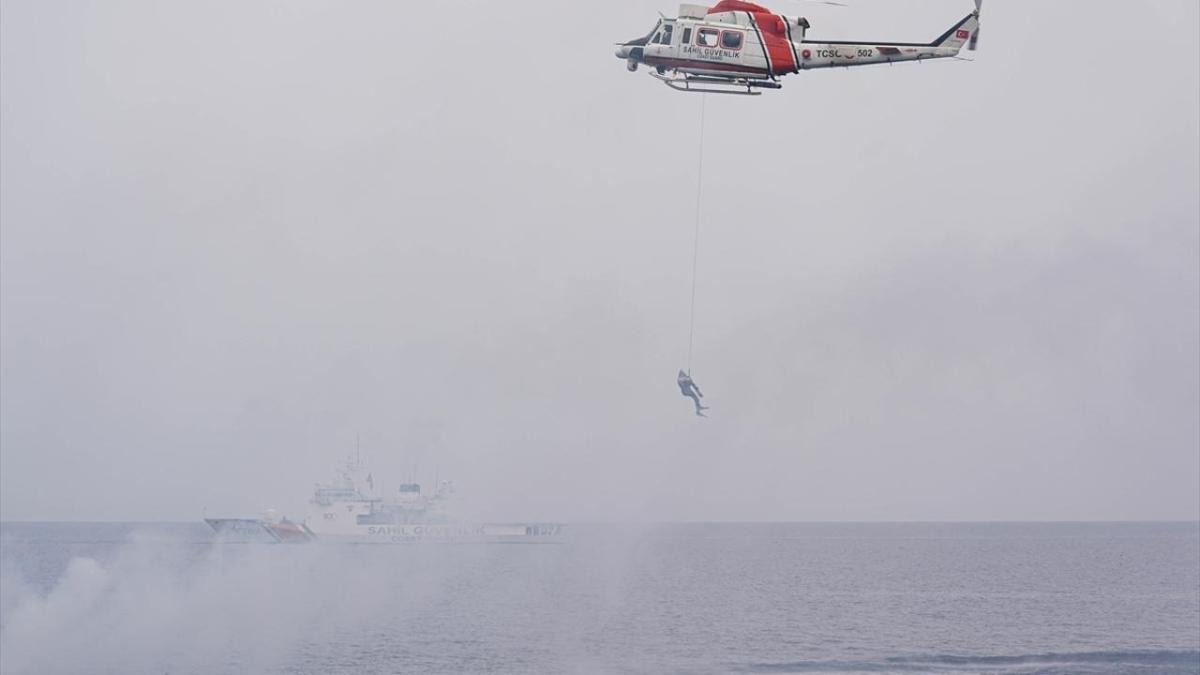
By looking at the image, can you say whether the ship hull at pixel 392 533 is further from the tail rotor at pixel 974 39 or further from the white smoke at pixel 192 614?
the tail rotor at pixel 974 39

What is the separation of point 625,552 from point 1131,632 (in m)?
48.9

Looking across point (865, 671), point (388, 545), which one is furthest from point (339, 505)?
point (865, 671)

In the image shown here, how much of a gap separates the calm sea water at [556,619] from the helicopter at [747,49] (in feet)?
82.1

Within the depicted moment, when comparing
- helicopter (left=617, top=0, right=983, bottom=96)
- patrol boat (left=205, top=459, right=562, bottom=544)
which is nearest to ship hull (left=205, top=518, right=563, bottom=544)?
patrol boat (left=205, top=459, right=562, bottom=544)

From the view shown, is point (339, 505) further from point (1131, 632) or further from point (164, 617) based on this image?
point (1131, 632)

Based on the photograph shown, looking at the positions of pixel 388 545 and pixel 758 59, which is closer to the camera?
pixel 758 59

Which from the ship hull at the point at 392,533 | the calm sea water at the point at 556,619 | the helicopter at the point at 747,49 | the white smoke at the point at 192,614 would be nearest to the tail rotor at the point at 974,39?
the helicopter at the point at 747,49

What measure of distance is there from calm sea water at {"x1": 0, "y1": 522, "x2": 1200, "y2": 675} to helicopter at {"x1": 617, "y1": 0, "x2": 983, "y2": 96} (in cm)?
2502

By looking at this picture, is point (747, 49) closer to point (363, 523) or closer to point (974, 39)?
point (974, 39)

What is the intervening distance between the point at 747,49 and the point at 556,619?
1519 inches

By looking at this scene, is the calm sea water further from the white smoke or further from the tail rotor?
the tail rotor

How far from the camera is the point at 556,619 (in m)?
57.6

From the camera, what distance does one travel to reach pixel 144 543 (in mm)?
78312

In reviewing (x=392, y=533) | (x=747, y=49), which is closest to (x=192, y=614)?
(x=747, y=49)
